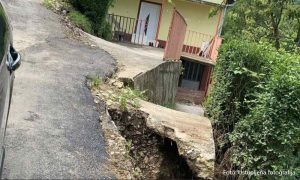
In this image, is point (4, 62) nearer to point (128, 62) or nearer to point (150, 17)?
point (128, 62)

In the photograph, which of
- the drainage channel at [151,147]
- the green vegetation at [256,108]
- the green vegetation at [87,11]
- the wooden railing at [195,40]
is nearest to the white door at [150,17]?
the wooden railing at [195,40]

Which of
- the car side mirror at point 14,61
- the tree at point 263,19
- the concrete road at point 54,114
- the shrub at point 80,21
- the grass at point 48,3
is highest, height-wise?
the tree at point 263,19

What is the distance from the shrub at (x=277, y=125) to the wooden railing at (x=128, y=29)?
645 inches

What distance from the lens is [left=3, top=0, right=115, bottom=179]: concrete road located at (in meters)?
5.19

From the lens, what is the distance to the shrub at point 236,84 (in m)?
8.32

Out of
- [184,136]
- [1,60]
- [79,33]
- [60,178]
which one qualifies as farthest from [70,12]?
[1,60]

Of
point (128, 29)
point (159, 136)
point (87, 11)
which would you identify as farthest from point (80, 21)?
point (128, 29)

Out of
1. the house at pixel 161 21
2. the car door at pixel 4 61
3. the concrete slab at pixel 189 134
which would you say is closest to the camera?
the car door at pixel 4 61

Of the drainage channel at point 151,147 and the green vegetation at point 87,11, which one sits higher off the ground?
the green vegetation at point 87,11

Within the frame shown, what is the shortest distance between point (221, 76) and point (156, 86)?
2791 millimetres

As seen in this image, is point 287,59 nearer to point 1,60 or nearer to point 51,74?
point 51,74

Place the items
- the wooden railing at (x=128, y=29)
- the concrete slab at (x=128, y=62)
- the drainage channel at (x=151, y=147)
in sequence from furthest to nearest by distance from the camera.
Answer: the wooden railing at (x=128, y=29), the concrete slab at (x=128, y=62), the drainage channel at (x=151, y=147)

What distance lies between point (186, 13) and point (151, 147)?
62.7ft

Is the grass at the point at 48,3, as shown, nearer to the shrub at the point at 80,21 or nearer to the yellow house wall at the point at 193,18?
the shrub at the point at 80,21
